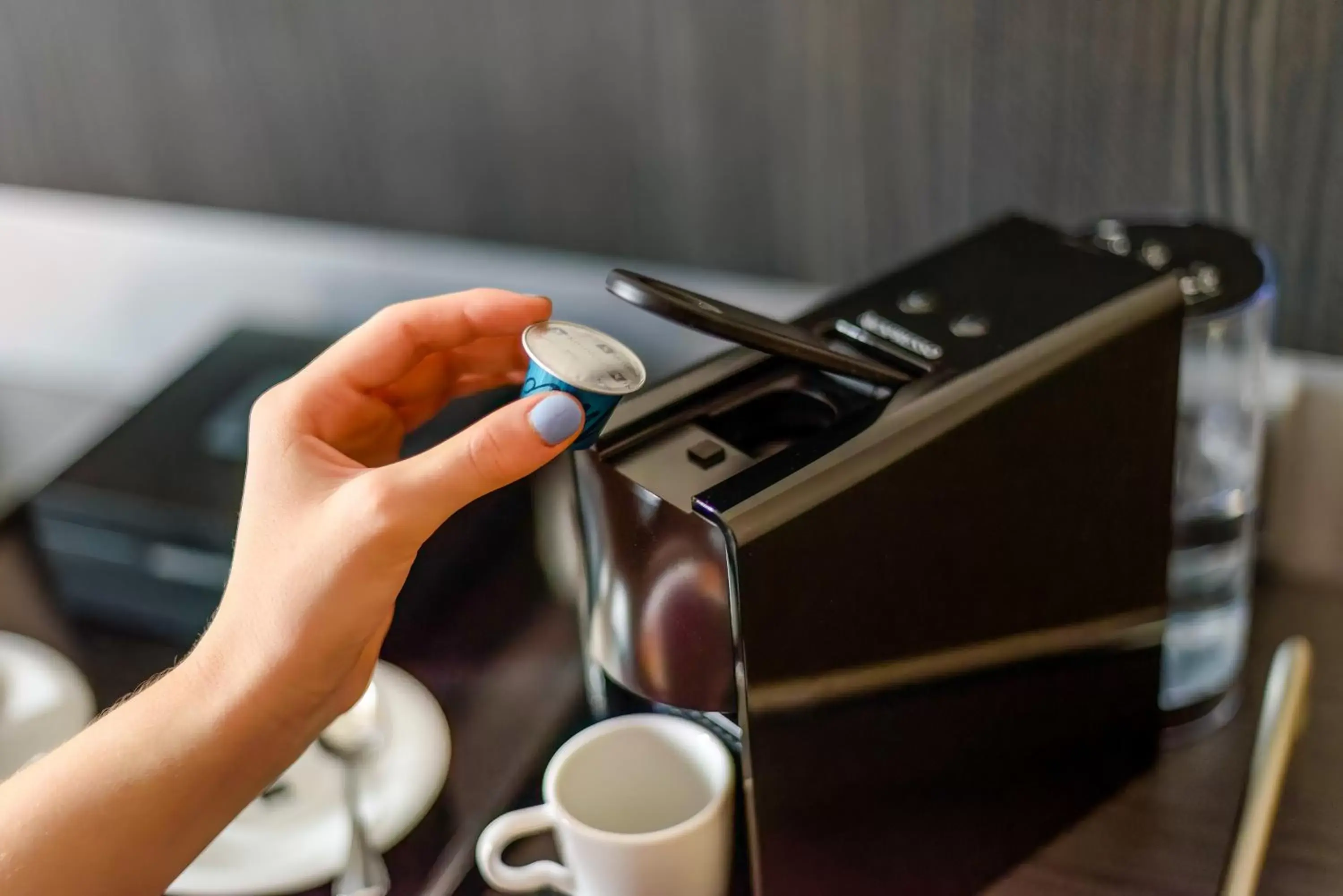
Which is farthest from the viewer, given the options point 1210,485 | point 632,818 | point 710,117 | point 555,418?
point 710,117

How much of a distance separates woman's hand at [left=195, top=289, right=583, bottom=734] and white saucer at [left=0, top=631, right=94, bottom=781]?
0.20 meters

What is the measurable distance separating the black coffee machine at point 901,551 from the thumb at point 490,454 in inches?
1.6

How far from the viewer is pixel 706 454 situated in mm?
511

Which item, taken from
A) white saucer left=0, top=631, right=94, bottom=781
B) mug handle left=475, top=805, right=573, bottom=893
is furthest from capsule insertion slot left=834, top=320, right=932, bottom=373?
white saucer left=0, top=631, right=94, bottom=781

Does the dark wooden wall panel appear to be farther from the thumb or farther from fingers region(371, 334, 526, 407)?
the thumb

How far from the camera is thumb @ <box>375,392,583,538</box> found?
47 cm

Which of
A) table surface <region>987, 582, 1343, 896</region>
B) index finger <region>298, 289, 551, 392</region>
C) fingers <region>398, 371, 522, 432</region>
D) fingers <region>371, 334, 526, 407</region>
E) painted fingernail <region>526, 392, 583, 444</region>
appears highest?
painted fingernail <region>526, 392, 583, 444</region>

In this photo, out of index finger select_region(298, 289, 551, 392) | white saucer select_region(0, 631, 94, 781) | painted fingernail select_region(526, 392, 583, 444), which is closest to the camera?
painted fingernail select_region(526, 392, 583, 444)

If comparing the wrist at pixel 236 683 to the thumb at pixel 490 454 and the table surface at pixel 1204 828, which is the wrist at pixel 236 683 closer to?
the thumb at pixel 490 454

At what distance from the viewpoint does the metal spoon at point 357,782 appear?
1.97 ft

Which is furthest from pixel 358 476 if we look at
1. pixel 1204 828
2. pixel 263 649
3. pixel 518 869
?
pixel 1204 828

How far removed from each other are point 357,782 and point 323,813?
0.8 inches

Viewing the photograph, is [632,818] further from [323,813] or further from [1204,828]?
[1204,828]

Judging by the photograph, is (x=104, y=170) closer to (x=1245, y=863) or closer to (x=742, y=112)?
(x=742, y=112)
